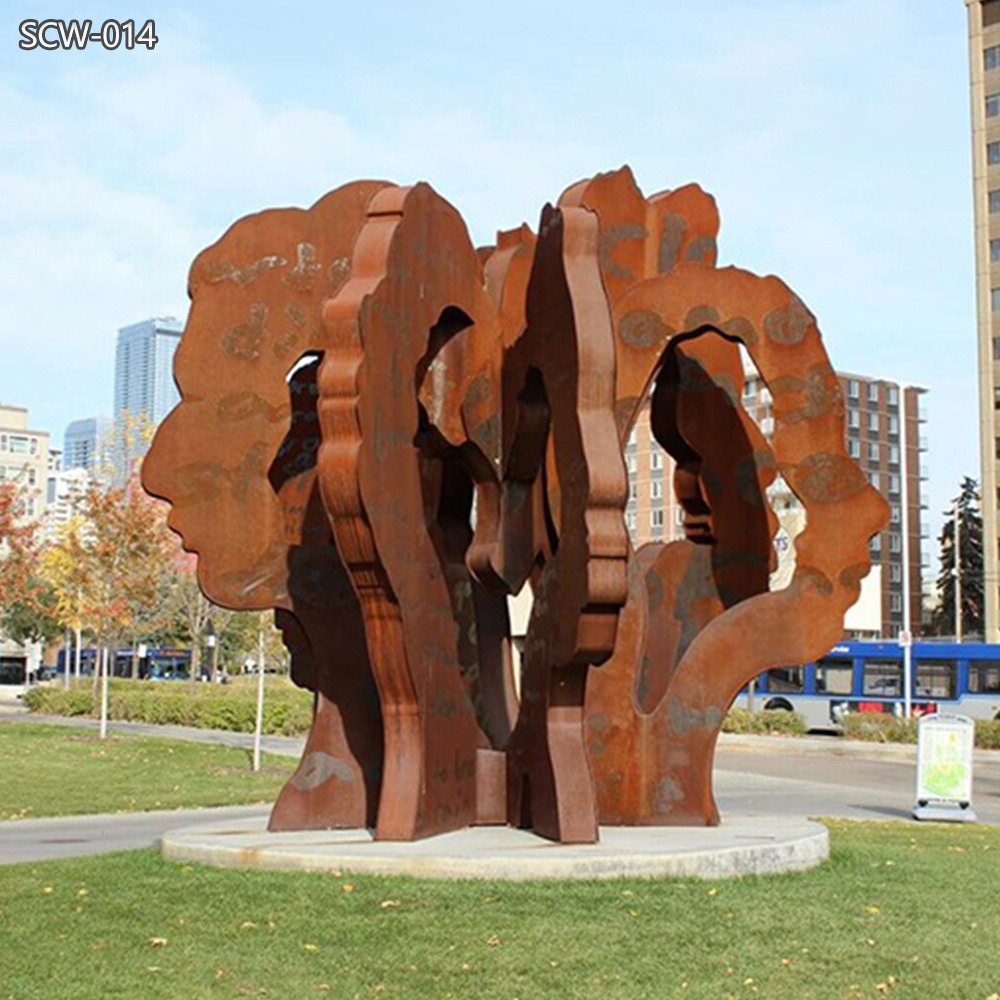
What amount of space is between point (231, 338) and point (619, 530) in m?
4.48

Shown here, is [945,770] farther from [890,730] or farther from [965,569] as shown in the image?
[965,569]

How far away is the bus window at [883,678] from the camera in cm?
4059

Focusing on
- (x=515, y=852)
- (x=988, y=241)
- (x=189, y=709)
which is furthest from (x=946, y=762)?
(x=988, y=241)

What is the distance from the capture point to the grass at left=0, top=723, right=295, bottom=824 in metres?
20.2

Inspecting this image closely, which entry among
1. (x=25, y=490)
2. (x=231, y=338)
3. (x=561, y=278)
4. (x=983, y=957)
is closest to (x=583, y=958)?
(x=983, y=957)

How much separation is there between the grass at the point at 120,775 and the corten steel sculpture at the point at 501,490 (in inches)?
287

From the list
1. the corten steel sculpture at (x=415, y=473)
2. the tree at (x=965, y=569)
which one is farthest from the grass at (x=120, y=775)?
the tree at (x=965, y=569)

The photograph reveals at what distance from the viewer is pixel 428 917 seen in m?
9.00

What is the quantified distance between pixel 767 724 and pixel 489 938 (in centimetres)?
3020

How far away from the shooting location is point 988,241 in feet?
247

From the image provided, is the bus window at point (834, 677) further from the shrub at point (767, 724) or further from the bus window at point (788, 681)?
the shrub at point (767, 724)

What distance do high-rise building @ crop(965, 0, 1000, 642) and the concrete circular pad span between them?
63827mm

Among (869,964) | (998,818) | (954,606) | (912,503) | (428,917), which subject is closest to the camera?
(869,964)

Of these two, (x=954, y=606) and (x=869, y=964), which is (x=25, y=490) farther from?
(x=954, y=606)
